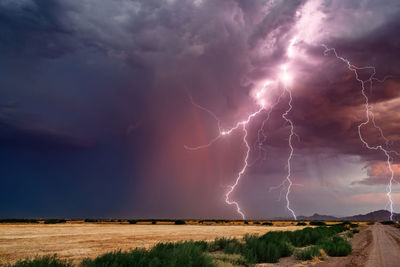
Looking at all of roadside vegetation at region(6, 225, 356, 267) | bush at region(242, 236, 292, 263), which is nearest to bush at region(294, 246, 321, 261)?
roadside vegetation at region(6, 225, 356, 267)

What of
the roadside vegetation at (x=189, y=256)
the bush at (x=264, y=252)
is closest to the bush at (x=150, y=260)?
the roadside vegetation at (x=189, y=256)

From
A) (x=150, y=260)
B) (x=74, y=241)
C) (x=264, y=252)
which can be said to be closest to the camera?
(x=150, y=260)

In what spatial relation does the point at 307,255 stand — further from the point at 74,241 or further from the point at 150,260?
the point at 74,241

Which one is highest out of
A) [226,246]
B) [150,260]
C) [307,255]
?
[150,260]

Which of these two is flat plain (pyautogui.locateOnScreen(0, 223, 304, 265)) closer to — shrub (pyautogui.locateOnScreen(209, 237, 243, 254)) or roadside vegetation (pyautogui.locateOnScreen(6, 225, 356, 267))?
roadside vegetation (pyautogui.locateOnScreen(6, 225, 356, 267))

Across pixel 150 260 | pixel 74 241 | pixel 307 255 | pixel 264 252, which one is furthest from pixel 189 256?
pixel 74 241

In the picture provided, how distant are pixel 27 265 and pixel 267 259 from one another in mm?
11532

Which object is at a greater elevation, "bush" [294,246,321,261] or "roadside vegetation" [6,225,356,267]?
"roadside vegetation" [6,225,356,267]

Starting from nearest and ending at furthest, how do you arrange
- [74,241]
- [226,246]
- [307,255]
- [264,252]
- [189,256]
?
[189,256] < [307,255] < [264,252] < [226,246] < [74,241]

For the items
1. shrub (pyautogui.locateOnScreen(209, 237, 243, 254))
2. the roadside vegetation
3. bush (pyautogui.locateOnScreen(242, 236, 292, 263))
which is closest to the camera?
the roadside vegetation

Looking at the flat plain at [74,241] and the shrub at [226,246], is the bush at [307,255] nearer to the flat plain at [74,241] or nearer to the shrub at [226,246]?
the shrub at [226,246]

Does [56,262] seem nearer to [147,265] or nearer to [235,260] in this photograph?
[147,265]

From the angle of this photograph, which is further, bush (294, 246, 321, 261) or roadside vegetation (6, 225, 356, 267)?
bush (294, 246, 321, 261)

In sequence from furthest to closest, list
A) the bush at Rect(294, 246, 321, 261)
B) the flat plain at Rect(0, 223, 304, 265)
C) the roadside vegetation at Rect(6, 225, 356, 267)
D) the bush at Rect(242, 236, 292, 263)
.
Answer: the flat plain at Rect(0, 223, 304, 265) < the bush at Rect(294, 246, 321, 261) < the bush at Rect(242, 236, 292, 263) < the roadside vegetation at Rect(6, 225, 356, 267)
